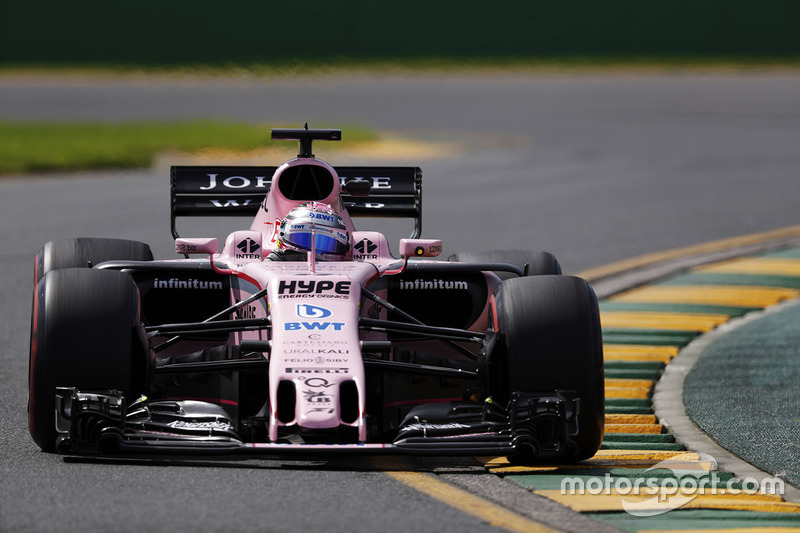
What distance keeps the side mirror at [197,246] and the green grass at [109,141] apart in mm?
14548

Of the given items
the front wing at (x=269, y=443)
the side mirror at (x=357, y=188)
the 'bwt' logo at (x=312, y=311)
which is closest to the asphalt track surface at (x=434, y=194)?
the front wing at (x=269, y=443)

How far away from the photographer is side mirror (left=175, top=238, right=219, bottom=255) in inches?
324

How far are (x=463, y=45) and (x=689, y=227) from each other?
3119 centimetres

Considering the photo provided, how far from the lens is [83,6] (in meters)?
45.6

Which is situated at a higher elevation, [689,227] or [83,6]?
[83,6]

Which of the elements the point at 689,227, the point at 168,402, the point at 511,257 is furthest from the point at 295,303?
the point at 689,227

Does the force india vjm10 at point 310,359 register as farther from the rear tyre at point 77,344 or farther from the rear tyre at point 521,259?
the rear tyre at point 521,259

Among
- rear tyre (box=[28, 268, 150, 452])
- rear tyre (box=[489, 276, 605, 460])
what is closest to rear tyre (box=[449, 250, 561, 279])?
rear tyre (box=[489, 276, 605, 460])

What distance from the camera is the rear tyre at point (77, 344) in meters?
6.71

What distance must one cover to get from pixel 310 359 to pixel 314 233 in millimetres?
1314

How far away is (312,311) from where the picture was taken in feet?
23.0

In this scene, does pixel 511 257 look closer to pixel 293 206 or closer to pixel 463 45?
pixel 293 206

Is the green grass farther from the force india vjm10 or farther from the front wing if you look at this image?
the front wing

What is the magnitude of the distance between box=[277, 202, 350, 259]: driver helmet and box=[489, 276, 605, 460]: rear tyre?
1252 mm
